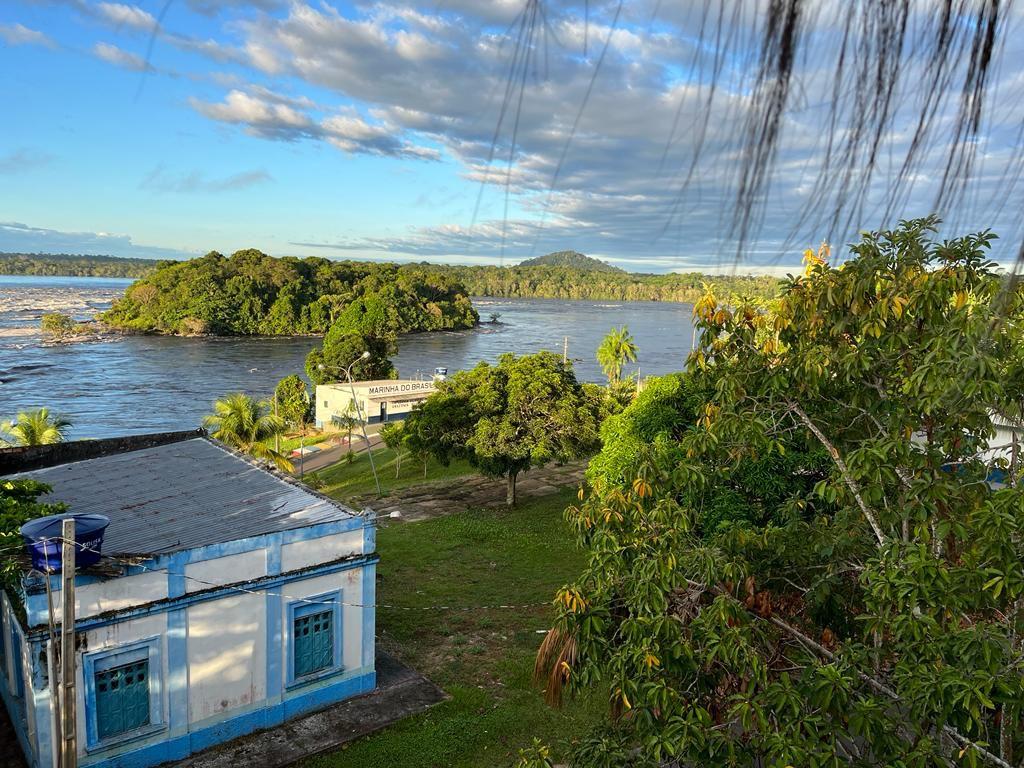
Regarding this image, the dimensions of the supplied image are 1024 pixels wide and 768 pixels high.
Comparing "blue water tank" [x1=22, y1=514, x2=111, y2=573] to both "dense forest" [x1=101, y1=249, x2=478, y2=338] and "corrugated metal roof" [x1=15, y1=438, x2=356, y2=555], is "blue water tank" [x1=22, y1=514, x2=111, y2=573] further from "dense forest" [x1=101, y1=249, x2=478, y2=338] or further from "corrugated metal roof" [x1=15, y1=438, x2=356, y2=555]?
"dense forest" [x1=101, y1=249, x2=478, y2=338]

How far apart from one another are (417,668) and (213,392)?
5061 centimetres

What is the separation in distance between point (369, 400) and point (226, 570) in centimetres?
3786

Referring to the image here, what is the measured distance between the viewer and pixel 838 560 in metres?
6.18

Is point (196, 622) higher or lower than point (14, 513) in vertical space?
lower

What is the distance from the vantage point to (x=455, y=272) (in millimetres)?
145125

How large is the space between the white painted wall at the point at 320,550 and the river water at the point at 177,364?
19881 mm

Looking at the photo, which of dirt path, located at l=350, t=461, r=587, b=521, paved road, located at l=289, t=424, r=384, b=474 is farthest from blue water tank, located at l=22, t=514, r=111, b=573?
paved road, located at l=289, t=424, r=384, b=474

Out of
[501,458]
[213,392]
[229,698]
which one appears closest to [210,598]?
[229,698]

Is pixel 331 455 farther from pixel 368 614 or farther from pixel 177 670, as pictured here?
pixel 177 670

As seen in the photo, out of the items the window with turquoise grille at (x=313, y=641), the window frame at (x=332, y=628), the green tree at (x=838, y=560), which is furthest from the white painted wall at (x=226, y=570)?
the green tree at (x=838, y=560)

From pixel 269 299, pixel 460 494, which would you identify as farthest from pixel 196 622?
pixel 269 299

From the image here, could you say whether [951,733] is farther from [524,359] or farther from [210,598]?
[524,359]

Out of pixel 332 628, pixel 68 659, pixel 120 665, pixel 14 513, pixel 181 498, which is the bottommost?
pixel 332 628

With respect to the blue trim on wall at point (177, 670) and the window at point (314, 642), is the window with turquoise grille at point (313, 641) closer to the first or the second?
the window at point (314, 642)
